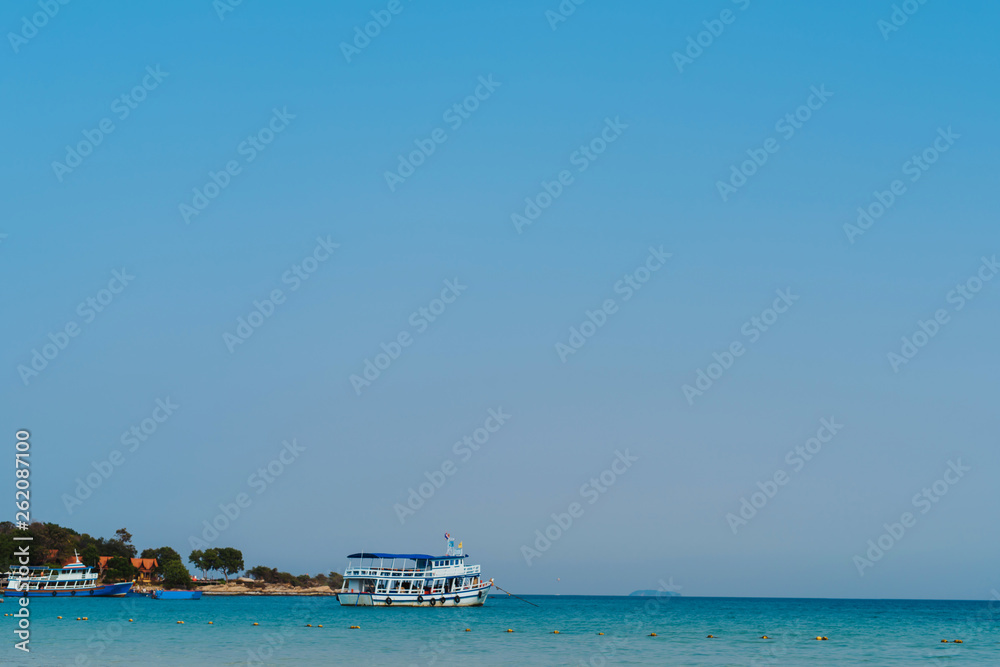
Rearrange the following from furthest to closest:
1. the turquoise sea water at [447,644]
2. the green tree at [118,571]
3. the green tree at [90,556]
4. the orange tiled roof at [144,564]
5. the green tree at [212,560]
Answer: the green tree at [212,560] → the orange tiled roof at [144,564] → the green tree at [118,571] → the green tree at [90,556] → the turquoise sea water at [447,644]

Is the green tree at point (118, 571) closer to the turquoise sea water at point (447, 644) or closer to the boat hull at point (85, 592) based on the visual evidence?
the boat hull at point (85, 592)

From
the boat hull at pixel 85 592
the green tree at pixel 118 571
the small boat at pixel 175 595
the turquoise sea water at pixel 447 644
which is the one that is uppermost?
the green tree at pixel 118 571

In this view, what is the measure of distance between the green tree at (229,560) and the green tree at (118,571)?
33.2 metres

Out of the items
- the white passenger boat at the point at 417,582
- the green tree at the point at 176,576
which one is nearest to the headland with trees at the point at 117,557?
the green tree at the point at 176,576

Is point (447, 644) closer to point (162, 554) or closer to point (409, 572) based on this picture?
point (409, 572)

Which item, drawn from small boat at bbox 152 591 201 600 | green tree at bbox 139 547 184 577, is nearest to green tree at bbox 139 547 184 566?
green tree at bbox 139 547 184 577

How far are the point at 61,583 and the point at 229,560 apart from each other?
2678 inches

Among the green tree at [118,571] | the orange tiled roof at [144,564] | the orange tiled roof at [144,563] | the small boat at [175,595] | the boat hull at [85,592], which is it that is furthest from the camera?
the orange tiled roof at [144,563]

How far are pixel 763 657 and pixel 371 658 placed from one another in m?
22.6

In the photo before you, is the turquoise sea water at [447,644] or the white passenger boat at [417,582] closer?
the turquoise sea water at [447,644]

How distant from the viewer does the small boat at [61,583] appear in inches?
5020

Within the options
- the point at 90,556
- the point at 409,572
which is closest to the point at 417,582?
the point at 409,572

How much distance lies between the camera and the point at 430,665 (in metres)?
47.7

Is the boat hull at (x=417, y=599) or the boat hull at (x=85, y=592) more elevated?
the boat hull at (x=85, y=592)
